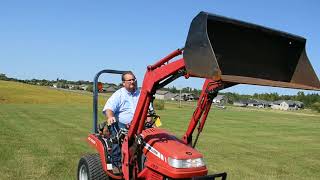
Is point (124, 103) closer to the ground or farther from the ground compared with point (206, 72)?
closer to the ground

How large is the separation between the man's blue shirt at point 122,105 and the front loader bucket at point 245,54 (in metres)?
2.12

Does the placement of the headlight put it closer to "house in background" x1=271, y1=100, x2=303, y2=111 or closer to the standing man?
the standing man

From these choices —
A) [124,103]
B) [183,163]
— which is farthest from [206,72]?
[124,103]

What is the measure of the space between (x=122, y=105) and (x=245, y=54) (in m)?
2.35

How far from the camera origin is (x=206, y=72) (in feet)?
15.8

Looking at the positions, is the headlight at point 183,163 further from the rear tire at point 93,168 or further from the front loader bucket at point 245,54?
the rear tire at point 93,168

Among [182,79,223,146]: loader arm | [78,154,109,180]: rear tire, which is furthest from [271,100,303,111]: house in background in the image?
[182,79,223,146]: loader arm

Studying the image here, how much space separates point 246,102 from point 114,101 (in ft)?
487

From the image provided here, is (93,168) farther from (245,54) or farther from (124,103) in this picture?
(245,54)

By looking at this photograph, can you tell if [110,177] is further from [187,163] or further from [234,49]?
[234,49]

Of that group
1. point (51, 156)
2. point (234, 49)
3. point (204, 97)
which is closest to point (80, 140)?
point (51, 156)

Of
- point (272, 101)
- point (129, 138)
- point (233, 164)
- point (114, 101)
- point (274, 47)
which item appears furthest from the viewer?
→ point (272, 101)

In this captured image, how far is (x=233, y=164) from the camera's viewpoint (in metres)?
11.7

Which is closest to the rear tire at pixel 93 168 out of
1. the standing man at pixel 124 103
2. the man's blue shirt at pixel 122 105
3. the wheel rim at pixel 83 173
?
the wheel rim at pixel 83 173
